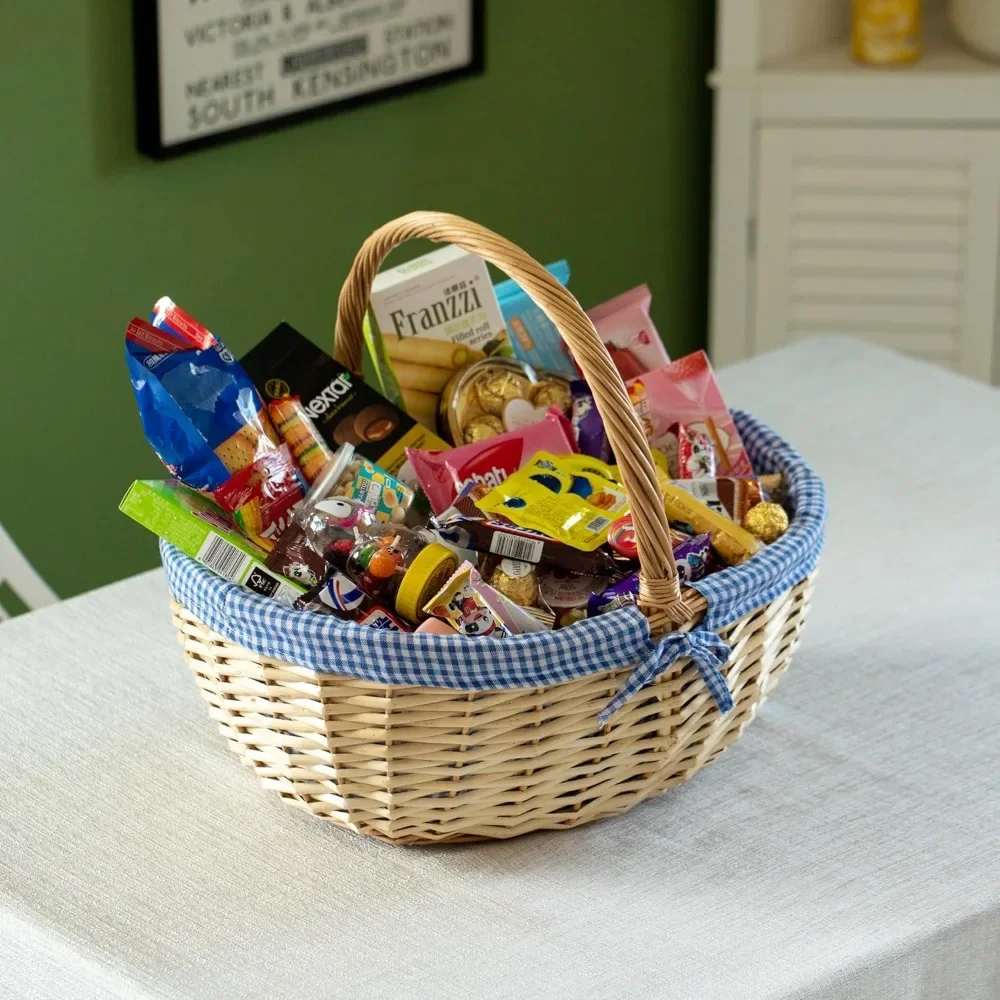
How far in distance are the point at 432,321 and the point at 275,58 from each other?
1.10 metres

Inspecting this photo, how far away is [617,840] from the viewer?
0.99 metres

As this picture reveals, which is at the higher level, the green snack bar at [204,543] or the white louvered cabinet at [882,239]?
the green snack bar at [204,543]

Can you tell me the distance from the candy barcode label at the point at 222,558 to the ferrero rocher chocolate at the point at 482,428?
0.23 m

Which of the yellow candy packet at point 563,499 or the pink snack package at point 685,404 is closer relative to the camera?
the yellow candy packet at point 563,499

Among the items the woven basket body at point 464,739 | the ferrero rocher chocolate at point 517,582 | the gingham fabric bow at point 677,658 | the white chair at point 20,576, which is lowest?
the white chair at point 20,576

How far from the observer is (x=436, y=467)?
1.08 m

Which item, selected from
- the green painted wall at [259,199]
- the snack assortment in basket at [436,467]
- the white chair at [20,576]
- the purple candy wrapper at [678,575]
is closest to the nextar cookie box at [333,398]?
the snack assortment in basket at [436,467]

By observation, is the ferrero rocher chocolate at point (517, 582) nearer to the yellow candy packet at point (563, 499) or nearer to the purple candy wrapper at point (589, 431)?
the yellow candy packet at point (563, 499)

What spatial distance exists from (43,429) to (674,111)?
136 cm

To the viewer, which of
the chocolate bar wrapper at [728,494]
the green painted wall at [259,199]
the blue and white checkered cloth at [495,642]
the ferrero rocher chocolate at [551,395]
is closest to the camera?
the blue and white checkered cloth at [495,642]

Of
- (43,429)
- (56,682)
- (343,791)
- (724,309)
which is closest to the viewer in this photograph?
(343,791)

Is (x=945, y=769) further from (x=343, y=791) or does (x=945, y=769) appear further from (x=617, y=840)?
(x=343, y=791)

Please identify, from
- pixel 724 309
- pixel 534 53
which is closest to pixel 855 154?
pixel 724 309

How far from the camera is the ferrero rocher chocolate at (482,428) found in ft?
3.75
